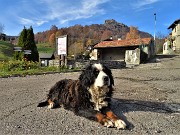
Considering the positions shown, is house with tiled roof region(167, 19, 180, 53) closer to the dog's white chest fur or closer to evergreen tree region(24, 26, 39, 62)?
evergreen tree region(24, 26, 39, 62)

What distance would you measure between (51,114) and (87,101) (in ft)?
3.25

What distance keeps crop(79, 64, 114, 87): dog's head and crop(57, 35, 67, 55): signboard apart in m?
14.8

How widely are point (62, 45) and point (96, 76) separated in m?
15.5

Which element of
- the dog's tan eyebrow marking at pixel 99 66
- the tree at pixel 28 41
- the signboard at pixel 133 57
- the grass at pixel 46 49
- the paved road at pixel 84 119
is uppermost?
the grass at pixel 46 49

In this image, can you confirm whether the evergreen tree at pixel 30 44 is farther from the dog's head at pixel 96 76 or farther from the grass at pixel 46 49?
the grass at pixel 46 49

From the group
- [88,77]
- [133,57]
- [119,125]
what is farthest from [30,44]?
[119,125]

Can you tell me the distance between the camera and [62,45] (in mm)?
20203

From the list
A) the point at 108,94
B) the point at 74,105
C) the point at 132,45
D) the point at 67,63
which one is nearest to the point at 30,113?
the point at 74,105

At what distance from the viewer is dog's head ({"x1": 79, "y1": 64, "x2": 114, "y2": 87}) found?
4922 millimetres

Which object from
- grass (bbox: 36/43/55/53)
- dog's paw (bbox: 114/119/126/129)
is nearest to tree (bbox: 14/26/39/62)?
dog's paw (bbox: 114/119/126/129)

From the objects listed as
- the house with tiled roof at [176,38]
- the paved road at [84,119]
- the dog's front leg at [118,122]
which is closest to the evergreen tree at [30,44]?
the paved road at [84,119]

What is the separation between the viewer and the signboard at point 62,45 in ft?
65.3

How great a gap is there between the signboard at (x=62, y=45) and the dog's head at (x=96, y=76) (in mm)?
14775

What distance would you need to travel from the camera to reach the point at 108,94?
17.0 feet
